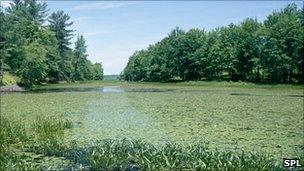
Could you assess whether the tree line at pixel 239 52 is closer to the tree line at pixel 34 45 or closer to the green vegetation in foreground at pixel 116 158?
the tree line at pixel 34 45

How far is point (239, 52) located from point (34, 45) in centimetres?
3453

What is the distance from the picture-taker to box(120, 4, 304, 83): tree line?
215ft

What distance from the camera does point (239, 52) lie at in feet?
244

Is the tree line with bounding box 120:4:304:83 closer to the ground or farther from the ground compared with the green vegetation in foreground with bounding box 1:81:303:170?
farther from the ground

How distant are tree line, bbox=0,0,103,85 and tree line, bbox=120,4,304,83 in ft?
70.3

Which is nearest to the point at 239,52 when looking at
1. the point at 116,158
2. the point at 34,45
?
the point at 34,45

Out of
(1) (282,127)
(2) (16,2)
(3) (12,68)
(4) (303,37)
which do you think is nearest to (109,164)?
(1) (282,127)

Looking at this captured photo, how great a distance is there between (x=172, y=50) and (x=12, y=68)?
41.4 meters

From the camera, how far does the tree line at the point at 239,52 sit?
65500 mm

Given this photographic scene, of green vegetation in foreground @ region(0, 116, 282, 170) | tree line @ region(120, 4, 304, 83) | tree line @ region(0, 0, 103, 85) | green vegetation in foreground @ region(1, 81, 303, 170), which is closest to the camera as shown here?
green vegetation in foreground @ region(0, 116, 282, 170)

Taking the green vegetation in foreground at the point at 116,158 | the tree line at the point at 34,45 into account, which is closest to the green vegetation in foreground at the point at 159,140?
the green vegetation in foreground at the point at 116,158

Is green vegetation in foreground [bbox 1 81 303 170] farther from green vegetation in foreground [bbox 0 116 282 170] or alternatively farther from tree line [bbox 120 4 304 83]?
tree line [bbox 120 4 304 83]

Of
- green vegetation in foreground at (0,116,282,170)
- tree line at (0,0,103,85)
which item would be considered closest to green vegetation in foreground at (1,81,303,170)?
green vegetation in foreground at (0,116,282,170)

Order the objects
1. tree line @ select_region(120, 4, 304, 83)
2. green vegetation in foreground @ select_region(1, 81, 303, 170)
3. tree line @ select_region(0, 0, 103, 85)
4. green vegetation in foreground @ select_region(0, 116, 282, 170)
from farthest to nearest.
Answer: tree line @ select_region(120, 4, 304, 83)
tree line @ select_region(0, 0, 103, 85)
green vegetation in foreground @ select_region(1, 81, 303, 170)
green vegetation in foreground @ select_region(0, 116, 282, 170)
